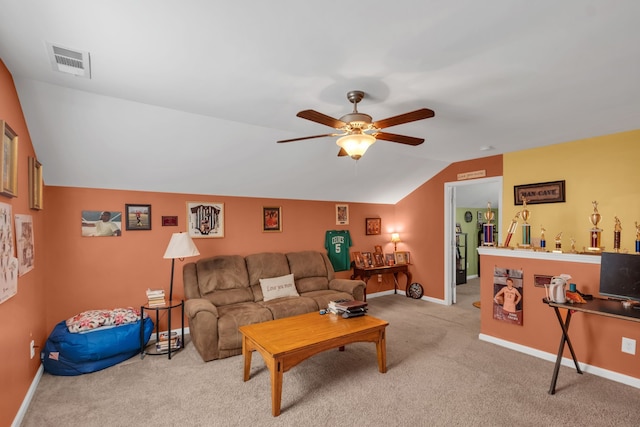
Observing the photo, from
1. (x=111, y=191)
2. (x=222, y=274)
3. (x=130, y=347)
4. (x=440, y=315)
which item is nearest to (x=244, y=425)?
(x=130, y=347)

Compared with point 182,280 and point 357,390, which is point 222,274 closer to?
point 182,280

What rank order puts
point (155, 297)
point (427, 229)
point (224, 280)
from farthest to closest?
point (427, 229), point (224, 280), point (155, 297)

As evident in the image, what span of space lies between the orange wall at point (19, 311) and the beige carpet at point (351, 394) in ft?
1.02

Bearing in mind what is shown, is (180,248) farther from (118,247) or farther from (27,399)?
(27,399)

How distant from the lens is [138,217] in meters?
3.87

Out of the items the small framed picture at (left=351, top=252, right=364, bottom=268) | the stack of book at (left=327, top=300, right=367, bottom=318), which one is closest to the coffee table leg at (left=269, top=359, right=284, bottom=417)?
the stack of book at (left=327, top=300, right=367, bottom=318)

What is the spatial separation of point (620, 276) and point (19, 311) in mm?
4768

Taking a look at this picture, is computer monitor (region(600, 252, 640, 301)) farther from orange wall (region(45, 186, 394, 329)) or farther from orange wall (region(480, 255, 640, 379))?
orange wall (region(45, 186, 394, 329))

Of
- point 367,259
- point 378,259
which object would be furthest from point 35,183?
point 378,259

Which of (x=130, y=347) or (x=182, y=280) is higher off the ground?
(x=182, y=280)

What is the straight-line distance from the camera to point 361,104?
270 cm

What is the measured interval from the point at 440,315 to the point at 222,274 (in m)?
3.29

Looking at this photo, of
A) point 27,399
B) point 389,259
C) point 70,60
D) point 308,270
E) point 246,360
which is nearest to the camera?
point 70,60

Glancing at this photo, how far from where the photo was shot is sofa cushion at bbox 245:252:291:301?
438 cm
